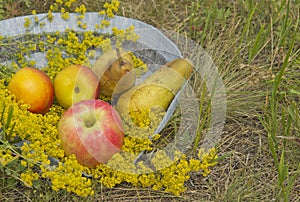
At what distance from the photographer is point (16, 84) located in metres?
2.08

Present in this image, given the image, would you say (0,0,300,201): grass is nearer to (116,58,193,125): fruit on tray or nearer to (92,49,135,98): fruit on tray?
(116,58,193,125): fruit on tray

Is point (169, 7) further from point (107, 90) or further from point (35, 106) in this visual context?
point (35, 106)

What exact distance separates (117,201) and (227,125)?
612mm

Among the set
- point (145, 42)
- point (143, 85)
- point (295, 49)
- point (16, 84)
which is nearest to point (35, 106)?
point (16, 84)

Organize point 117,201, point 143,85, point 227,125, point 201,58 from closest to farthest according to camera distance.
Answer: point 117,201, point 143,85, point 227,125, point 201,58

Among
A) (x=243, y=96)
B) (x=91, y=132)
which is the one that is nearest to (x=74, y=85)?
(x=91, y=132)

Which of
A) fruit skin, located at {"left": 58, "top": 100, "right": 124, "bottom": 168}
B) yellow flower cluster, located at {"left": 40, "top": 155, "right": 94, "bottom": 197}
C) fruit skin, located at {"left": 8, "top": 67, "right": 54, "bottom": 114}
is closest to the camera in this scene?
yellow flower cluster, located at {"left": 40, "top": 155, "right": 94, "bottom": 197}

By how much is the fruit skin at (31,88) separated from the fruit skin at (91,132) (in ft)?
0.54

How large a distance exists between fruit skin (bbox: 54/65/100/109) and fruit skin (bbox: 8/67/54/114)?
0.05 m

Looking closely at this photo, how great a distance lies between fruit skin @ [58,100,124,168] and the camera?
1.93 m

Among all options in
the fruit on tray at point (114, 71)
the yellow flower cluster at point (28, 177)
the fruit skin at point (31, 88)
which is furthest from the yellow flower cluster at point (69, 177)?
the fruit on tray at point (114, 71)

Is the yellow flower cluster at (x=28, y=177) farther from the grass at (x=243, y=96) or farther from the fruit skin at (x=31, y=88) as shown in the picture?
the fruit skin at (x=31, y=88)

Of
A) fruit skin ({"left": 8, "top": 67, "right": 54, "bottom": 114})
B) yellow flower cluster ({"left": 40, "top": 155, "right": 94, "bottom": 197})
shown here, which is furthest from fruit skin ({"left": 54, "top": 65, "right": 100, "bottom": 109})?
yellow flower cluster ({"left": 40, "top": 155, "right": 94, "bottom": 197})

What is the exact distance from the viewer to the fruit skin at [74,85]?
83.9 inches
